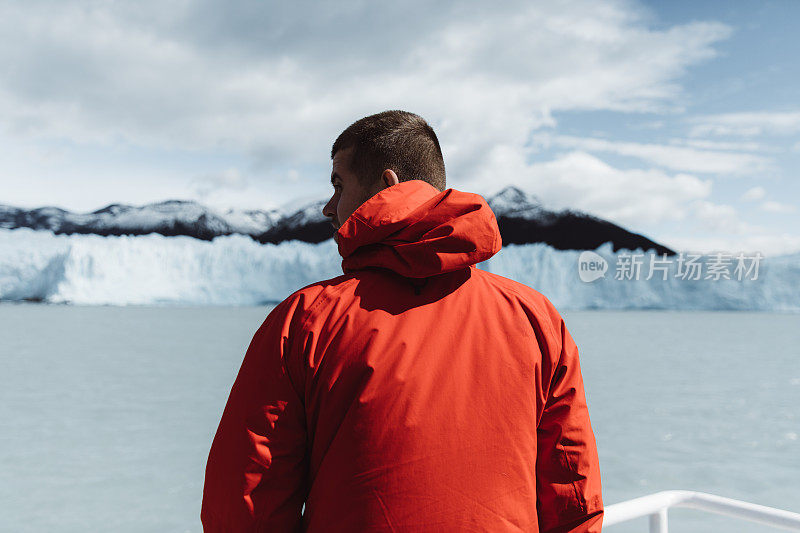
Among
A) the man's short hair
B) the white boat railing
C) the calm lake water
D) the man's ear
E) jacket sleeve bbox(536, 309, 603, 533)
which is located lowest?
the calm lake water

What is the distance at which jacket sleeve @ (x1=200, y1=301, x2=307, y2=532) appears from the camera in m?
0.54

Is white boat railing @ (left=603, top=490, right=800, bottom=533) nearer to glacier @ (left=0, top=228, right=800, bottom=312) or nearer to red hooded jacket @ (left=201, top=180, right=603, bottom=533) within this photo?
red hooded jacket @ (left=201, top=180, right=603, bottom=533)

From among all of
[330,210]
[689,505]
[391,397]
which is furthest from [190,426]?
[391,397]

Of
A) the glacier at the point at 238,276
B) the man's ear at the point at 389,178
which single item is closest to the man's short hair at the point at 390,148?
the man's ear at the point at 389,178

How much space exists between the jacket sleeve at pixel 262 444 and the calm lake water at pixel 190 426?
19.2 ft

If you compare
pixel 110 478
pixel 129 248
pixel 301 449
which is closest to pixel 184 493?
pixel 110 478

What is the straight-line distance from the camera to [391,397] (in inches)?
20.9

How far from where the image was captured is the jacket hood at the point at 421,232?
55 cm

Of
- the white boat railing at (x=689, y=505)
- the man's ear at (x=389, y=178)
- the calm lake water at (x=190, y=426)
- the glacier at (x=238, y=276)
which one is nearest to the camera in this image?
the man's ear at (x=389, y=178)

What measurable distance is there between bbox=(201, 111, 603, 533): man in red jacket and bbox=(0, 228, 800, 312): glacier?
72.4 ft

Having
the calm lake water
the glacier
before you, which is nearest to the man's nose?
the calm lake water

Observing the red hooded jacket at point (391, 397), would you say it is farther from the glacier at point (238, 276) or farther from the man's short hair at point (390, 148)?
the glacier at point (238, 276)

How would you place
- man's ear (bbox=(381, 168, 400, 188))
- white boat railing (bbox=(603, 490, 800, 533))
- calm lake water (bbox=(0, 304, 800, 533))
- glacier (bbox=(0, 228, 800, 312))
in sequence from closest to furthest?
man's ear (bbox=(381, 168, 400, 188)), white boat railing (bbox=(603, 490, 800, 533)), calm lake water (bbox=(0, 304, 800, 533)), glacier (bbox=(0, 228, 800, 312))

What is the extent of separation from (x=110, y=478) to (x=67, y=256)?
18709 mm
